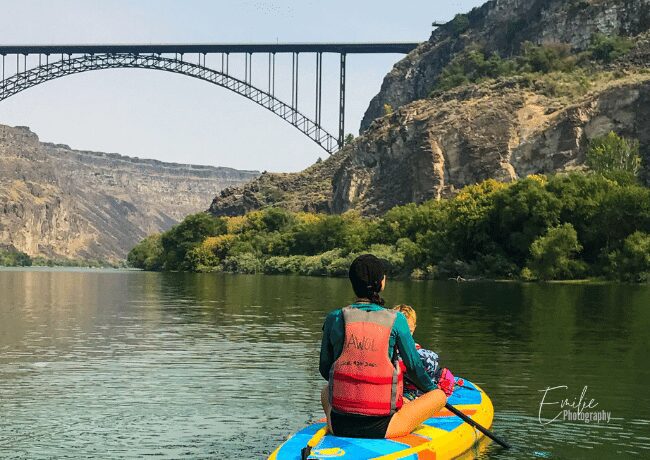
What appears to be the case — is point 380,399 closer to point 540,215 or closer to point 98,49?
point 540,215

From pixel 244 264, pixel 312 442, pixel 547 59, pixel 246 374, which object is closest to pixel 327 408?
pixel 312 442

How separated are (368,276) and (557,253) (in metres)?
63.5

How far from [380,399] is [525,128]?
108281 mm

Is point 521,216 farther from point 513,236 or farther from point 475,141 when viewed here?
point 475,141

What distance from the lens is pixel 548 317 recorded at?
127ft

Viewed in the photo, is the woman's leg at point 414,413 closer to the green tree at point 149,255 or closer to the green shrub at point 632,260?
the green shrub at point 632,260

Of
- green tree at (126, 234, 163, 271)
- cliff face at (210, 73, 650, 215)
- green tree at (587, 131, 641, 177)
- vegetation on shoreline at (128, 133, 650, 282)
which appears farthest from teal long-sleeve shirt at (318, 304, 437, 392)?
green tree at (126, 234, 163, 271)

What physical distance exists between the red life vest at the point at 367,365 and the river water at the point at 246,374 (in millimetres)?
3335

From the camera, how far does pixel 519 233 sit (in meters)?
79.6

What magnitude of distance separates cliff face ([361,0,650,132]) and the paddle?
124 m

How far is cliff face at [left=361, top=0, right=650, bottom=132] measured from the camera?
131 m

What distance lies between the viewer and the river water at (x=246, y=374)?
1620 cm

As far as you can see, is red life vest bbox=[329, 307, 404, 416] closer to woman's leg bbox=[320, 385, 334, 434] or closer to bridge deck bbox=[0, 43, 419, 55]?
woman's leg bbox=[320, 385, 334, 434]

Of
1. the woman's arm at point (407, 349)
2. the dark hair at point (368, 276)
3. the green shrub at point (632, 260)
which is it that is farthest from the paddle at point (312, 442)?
the green shrub at point (632, 260)
